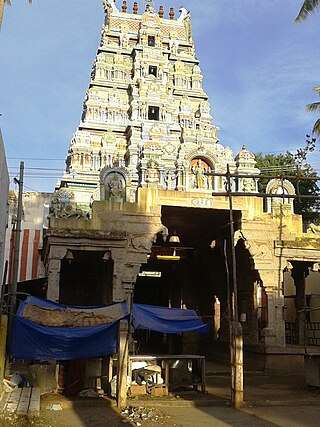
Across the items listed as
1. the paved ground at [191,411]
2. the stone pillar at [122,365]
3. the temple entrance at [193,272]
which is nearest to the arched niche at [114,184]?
the temple entrance at [193,272]

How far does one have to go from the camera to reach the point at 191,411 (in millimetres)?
12141

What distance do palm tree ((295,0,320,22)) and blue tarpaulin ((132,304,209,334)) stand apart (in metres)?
10.2

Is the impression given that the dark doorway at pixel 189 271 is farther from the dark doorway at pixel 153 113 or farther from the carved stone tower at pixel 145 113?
the dark doorway at pixel 153 113

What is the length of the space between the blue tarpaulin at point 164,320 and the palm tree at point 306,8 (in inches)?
402

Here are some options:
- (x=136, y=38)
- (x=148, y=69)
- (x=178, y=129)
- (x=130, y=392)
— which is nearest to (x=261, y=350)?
(x=130, y=392)

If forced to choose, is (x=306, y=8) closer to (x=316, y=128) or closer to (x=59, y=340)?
(x=316, y=128)

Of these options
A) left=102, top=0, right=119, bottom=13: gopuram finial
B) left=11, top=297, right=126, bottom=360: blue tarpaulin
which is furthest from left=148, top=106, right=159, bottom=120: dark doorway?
left=11, top=297, right=126, bottom=360: blue tarpaulin

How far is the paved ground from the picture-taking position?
35.0 ft

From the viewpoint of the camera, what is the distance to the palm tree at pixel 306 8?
49.5 feet

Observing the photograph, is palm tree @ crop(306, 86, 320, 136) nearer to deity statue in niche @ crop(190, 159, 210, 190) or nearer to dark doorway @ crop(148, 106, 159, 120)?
deity statue in niche @ crop(190, 159, 210, 190)

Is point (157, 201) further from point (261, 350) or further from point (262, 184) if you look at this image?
point (262, 184)

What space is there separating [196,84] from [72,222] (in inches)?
1171

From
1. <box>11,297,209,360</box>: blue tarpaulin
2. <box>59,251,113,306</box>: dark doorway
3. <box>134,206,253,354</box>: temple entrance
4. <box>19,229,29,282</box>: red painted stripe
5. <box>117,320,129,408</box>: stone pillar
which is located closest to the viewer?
<box>117,320,129,408</box>: stone pillar

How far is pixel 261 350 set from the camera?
19.9 meters
